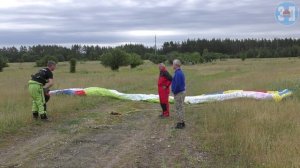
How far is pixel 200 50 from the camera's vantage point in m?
153

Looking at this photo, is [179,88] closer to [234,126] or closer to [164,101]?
[234,126]

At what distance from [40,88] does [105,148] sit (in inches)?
180

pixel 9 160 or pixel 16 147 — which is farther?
pixel 16 147

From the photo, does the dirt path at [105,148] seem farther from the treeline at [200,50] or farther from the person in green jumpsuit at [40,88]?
the treeline at [200,50]

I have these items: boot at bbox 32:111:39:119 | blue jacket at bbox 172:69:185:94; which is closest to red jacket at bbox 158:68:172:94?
blue jacket at bbox 172:69:185:94

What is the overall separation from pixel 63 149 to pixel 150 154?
1.80 meters

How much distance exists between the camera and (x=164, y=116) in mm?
15219

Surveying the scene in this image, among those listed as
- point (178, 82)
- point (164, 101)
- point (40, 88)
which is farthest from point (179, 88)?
point (40, 88)

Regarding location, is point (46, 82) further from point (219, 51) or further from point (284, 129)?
point (219, 51)

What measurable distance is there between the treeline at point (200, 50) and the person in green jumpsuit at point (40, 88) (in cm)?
11044

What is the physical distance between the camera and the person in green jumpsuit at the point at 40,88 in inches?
528

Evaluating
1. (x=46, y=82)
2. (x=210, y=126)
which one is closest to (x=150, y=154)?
(x=210, y=126)

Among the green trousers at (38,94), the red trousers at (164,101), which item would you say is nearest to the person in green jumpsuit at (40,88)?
the green trousers at (38,94)

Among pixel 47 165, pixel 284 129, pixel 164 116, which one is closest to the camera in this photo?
pixel 47 165
